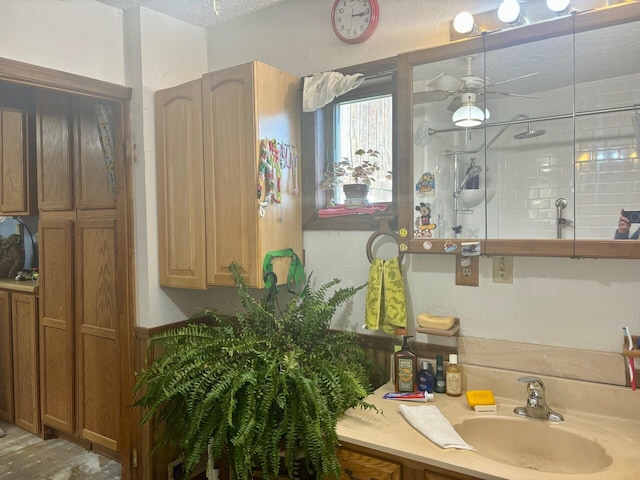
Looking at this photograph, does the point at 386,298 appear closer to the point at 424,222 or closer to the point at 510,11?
the point at 424,222

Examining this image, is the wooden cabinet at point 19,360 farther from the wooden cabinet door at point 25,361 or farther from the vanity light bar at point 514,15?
the vanity light bar at point 514,15

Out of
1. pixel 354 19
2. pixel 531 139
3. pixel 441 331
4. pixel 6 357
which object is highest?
pixel 354 19

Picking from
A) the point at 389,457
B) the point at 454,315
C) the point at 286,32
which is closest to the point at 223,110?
the point at 286,32

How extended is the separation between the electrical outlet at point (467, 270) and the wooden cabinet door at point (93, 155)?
179 cm

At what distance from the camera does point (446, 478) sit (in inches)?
54.3

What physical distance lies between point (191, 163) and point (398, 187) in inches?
38.4

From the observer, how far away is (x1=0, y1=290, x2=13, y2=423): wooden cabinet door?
11.1ft

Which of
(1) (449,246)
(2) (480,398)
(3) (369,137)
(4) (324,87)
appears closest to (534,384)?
(2) (480,398)

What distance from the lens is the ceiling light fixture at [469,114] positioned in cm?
183

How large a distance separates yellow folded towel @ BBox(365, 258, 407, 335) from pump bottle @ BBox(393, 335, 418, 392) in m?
0.09

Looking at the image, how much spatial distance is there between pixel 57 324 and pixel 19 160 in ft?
3.78

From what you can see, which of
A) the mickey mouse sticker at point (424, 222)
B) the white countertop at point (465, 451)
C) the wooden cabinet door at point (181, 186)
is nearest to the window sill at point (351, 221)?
the mickey mouse sticker at point (424, 222)

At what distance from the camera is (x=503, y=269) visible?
183 centimetres

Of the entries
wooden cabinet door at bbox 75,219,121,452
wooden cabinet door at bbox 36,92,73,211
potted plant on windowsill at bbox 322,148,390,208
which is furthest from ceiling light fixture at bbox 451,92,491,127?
wooden cabinet door at bbox 36,92,73,211
